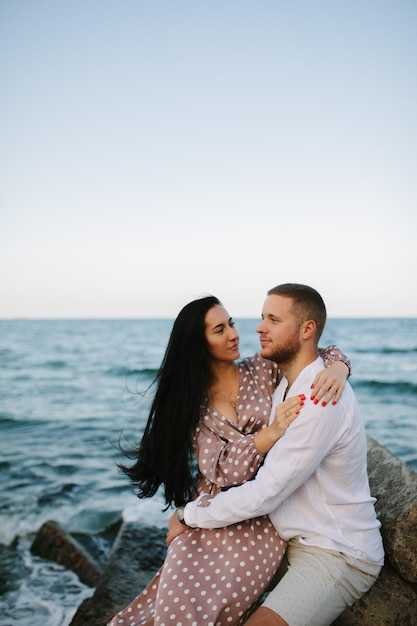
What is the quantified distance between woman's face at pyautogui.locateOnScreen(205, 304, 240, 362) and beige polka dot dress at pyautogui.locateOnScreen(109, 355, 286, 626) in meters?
0.33

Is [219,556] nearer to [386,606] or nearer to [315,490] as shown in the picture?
[315,490]

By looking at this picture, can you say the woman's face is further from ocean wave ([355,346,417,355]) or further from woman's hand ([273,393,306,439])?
ocean wave ([355,346,417,355])

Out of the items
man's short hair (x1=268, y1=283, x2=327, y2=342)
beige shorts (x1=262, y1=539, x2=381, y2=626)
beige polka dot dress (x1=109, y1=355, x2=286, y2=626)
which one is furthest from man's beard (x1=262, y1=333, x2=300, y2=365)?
beige shorts (x1=262, y1=539, x2=381, y2=626)

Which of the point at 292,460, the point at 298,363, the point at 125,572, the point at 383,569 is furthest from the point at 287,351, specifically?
the point at 125,572

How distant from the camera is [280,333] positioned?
125 inches

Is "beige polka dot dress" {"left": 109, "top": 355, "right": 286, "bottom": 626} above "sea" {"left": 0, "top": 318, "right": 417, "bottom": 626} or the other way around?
above

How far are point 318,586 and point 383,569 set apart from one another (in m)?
0.92

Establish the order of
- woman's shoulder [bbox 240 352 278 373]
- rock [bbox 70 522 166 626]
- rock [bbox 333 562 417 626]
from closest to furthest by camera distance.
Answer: rock [bbox 333 562 417 626] < woman's shoulder [bbox 240 352 278 373] < rock [bbox 70 522 166 626]

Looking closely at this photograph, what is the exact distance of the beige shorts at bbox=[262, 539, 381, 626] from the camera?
2.62 meters

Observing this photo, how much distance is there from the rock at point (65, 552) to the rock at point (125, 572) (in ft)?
1.82

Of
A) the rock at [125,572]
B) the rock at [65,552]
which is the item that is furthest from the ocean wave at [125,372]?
the rock at [125,572]

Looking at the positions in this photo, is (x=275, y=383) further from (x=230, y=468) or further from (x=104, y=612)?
(x=104, y=612)

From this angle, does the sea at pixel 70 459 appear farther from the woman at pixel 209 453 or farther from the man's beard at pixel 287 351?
the man's beard at pixel 287 351

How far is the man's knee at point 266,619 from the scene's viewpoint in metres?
2.56
